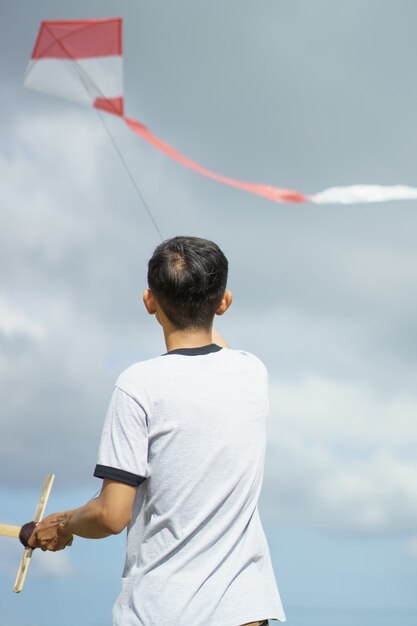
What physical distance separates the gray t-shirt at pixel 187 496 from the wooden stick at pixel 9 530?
102 centimetres

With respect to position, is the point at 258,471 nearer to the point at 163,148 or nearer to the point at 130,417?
the point at 130,417

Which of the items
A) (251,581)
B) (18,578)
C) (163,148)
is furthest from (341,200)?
(18,578)

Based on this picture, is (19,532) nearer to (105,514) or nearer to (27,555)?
(27,555)

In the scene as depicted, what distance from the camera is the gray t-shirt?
10.1 ft

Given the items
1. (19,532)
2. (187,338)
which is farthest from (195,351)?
(19,532)

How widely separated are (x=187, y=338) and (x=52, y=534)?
113 centimetres

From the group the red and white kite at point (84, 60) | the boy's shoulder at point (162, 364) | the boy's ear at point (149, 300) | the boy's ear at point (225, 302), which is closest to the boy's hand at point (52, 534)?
the boy's shoulder at point (162, 364)

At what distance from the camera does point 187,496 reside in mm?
3166

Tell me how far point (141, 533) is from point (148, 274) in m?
1.06

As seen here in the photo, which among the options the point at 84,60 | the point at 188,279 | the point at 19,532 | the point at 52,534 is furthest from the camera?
the point at 84,60

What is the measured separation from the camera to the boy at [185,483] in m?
3.09

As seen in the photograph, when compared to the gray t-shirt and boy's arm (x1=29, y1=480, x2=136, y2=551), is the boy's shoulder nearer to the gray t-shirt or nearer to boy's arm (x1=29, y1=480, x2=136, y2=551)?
the gray t-shirt

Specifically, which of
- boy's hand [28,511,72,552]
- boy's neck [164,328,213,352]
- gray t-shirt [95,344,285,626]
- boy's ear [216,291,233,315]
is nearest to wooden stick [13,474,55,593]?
boy's hand [28,511,72,552]

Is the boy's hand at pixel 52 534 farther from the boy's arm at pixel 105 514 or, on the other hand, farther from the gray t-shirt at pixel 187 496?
the gray t-shirt at pixel 187 496
